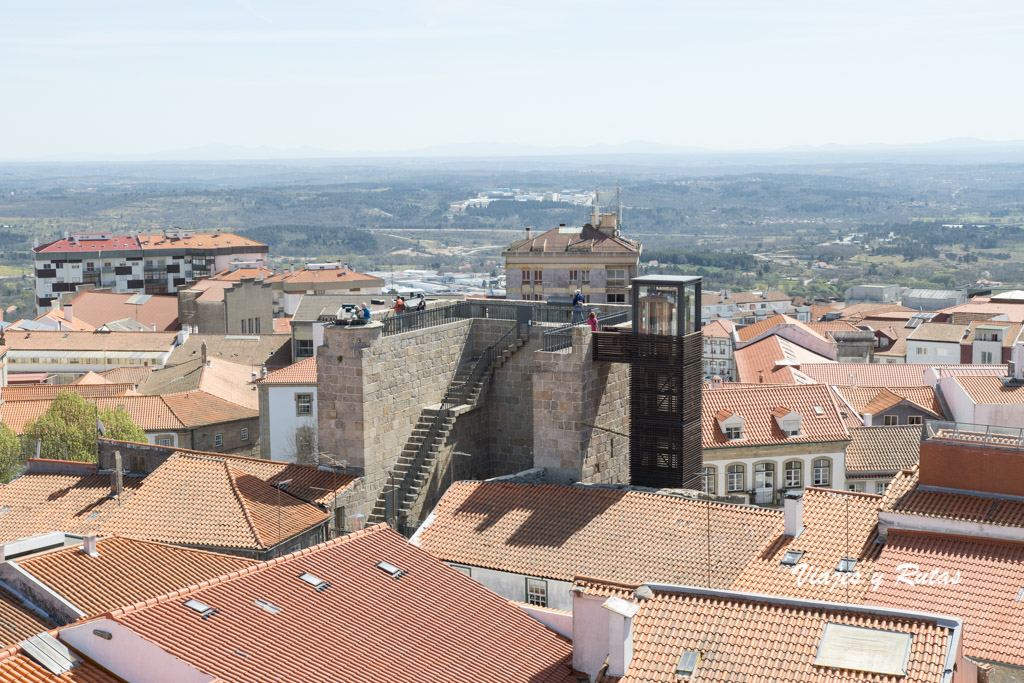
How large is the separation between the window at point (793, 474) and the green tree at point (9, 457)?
28639mm

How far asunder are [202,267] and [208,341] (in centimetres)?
9026

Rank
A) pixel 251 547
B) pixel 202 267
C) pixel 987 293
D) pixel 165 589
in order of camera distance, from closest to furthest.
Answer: pixel 165 589, pixel 251 547, pixel 987 293, pixel 202 267

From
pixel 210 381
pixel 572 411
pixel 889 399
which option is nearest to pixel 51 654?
pixel 572 411

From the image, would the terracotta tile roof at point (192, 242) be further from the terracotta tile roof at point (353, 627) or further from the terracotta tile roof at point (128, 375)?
the terracotta tile roof at point (353, 627)

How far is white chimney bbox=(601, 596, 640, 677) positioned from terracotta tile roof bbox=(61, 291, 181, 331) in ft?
334

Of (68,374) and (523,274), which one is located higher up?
(523,274)

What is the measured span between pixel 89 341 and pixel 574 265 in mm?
38058

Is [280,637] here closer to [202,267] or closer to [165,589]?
[165,589]

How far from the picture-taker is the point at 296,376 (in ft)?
185

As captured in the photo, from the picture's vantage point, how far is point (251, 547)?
2931cm

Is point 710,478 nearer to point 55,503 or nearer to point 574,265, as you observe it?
point 55,503

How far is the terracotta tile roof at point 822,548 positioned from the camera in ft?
79.2

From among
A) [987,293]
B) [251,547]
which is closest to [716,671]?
[251,547]

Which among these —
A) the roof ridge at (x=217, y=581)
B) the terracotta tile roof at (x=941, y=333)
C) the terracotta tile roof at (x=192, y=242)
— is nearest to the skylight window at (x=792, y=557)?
the roof ridge at (x=217, y=581)
